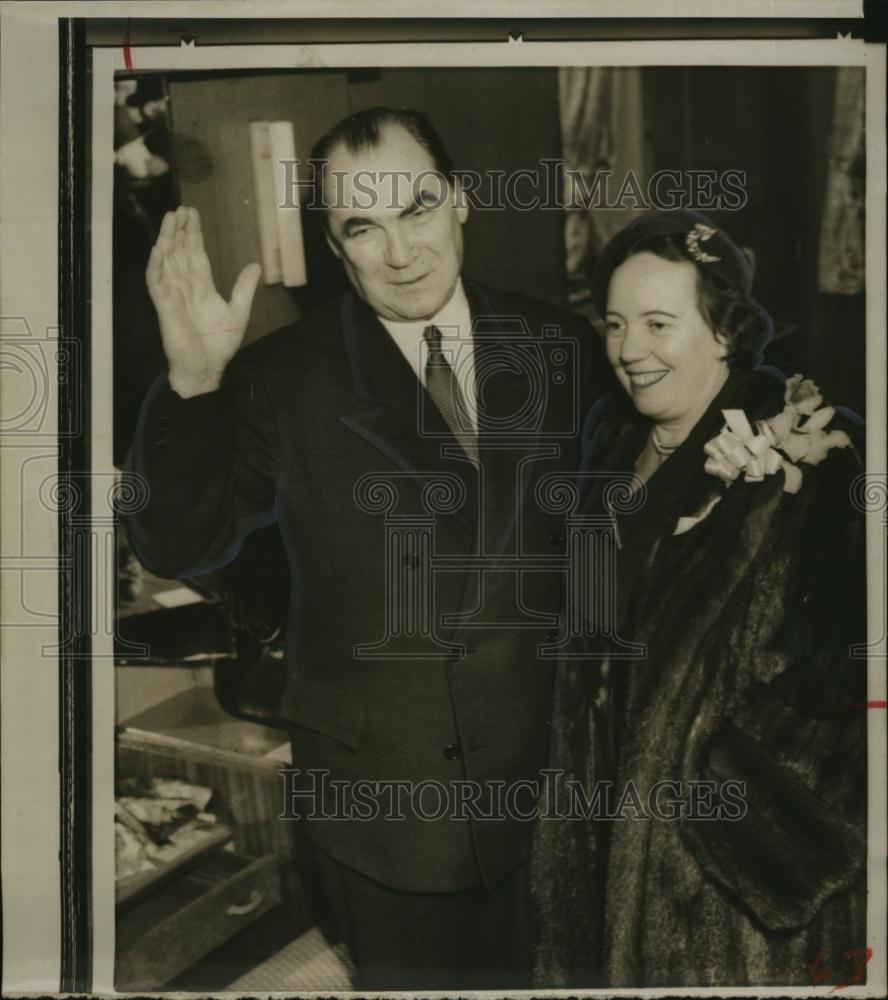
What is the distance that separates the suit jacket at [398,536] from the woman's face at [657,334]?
7 cm

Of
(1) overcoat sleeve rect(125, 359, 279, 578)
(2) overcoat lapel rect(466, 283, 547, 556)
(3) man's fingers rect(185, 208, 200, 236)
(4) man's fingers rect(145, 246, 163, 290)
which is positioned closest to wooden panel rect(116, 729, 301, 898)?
(1) overcoat sleeve rect(125, 359, 279, 578)

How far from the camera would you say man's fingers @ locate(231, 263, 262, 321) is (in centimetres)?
206

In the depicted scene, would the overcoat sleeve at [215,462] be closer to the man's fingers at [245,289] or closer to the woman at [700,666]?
the man's fingers at [245,289]

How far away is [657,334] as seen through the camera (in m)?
2.06

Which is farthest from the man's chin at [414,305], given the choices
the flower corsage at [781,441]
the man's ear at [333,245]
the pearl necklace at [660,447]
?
the flower corsage at [781,441]

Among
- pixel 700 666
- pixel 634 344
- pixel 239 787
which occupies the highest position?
pixel 634 344

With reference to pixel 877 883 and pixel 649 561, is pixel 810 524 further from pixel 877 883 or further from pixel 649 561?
pixel 877 883

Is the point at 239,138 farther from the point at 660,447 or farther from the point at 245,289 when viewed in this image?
the point at 660,447

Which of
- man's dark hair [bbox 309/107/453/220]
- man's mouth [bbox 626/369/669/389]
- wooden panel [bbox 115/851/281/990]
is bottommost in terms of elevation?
wooden panel [bbox 115/851/281/990]

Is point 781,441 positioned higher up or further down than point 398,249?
further down

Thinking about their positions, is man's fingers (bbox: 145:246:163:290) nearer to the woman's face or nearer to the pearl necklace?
the woman's face

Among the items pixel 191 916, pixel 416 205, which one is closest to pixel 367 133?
pixel 416 205

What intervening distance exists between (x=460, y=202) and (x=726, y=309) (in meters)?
0.56

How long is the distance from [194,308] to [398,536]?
60 centimetres
